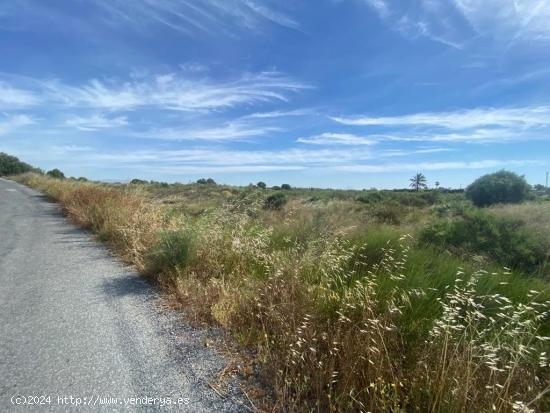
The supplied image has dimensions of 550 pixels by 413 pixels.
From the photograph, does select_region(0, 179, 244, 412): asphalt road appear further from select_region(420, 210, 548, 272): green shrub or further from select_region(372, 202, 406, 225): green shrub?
select_region(372, 202, 406, 225): green shrub

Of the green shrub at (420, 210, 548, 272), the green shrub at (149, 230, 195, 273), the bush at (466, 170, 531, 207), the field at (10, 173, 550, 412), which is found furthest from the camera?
the bush at (466, 170, 531, 207)

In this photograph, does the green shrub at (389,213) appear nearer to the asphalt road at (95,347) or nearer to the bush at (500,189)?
the bush at (500,189)

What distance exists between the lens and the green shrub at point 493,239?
24.6 ft

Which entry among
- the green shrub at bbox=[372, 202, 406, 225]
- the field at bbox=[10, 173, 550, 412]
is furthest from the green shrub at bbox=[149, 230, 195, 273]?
the green shrub at bbox=[372, 202, 406, 225]

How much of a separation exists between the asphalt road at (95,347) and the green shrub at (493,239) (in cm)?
596

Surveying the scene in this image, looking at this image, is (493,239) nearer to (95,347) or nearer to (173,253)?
(173,253)

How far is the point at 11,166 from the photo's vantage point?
8312cm

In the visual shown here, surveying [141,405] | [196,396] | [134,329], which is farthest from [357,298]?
[134,329]

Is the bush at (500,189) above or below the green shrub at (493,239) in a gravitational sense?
above

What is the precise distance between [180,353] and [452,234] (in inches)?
274

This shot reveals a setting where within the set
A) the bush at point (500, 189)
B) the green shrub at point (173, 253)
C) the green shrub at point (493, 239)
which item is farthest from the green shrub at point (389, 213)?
the green shrub at point (173, 253)

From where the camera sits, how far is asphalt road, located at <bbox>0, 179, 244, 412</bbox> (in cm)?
291

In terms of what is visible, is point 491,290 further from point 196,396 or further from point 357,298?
point 196,396

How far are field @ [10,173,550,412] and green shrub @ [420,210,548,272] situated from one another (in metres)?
0.03
